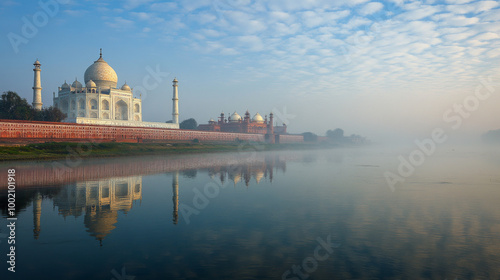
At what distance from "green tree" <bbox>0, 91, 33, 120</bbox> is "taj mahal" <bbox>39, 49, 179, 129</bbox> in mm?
10015

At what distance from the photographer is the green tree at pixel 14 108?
34531mm

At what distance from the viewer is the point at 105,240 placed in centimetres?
679

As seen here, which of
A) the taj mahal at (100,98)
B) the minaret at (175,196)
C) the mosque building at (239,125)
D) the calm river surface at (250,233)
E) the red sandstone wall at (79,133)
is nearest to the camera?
the calm river surface at (250,233)

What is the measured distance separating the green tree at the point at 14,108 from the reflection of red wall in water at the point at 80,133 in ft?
14.9

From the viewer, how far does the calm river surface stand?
5.46 metres

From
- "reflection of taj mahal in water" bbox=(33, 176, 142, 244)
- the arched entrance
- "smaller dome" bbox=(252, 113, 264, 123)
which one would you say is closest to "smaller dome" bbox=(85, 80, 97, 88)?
the arched entrance

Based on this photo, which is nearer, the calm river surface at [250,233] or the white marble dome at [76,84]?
the calm river surface at [250,233]

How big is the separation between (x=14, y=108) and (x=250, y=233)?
122 ft

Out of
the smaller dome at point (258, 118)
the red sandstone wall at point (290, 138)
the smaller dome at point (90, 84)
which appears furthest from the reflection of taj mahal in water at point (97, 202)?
the red sandstone wall at point (290, 138)

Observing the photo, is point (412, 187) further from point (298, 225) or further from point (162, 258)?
point (162, 258)

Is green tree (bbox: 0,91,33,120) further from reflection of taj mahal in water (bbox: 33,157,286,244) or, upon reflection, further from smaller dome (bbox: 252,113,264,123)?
smaller dome (bbox: 252,113,264,123)

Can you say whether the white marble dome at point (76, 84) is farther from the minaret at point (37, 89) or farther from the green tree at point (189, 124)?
the green tree at point (189, 124)

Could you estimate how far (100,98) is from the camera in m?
48.1

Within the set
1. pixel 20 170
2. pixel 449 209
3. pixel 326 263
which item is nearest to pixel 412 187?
pixel 449 209
